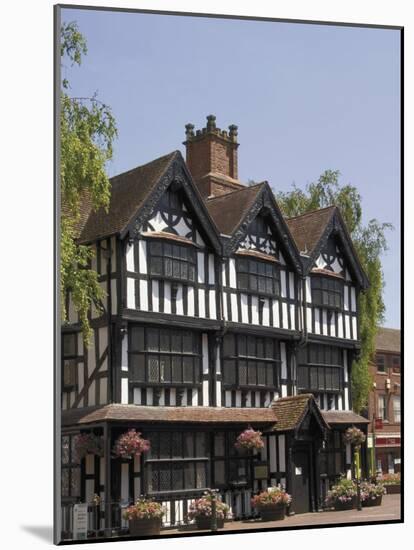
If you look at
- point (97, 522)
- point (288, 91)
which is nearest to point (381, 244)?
point (288, 91)

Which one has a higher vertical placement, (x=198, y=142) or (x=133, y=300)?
(x=198, y=142)

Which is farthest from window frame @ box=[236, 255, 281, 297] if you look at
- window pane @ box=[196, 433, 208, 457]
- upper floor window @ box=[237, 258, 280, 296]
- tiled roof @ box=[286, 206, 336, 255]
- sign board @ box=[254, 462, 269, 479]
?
sign board @ box=[254, 462, 269, 479]

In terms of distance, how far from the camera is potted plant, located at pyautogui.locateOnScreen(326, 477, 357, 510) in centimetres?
1811

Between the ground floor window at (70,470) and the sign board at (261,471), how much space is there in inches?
129

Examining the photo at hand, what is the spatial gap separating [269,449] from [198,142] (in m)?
5.14

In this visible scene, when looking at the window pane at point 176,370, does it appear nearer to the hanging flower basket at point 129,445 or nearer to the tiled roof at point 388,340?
the hanging flower basket at point 129,445

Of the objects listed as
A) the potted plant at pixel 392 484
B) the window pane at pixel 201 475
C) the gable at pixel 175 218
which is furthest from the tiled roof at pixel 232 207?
the potted plant at pixel 392 484

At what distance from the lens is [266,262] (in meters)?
18.6

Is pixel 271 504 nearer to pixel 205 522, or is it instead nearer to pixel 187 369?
pixel 205 522

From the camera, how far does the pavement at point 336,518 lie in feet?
55.0

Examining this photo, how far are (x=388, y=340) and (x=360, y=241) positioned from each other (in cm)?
175

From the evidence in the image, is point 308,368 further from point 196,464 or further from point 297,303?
point 196,464

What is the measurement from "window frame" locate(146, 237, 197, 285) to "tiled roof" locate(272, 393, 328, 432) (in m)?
2.69

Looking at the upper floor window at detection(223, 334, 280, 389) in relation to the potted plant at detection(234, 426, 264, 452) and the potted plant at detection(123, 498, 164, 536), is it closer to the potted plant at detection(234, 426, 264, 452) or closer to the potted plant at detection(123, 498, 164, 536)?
the potted plant at detection(234, 426, 264, 452)
